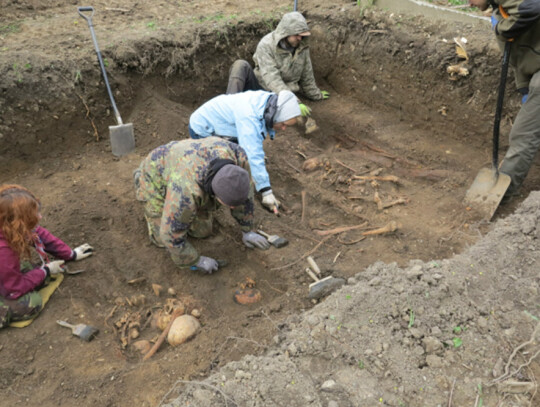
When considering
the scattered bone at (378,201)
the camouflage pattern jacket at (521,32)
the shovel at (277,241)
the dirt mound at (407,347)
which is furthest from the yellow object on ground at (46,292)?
the camouflage pattern jacket at (521,32)

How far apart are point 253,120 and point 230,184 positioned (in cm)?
123

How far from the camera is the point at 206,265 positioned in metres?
3.56

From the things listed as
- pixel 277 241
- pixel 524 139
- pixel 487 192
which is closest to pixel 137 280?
pixel 277 241

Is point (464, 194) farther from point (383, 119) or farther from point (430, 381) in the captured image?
point (430, 381)

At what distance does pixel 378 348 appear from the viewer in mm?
2451

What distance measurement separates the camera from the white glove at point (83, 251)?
12.1 ft

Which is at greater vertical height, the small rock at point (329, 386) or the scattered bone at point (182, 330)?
the small rock at point (329, 386)

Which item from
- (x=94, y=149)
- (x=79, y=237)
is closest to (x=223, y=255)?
(x=79, y=237)

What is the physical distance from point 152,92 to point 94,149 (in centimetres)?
118

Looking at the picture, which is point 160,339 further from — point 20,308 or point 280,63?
point 280,63

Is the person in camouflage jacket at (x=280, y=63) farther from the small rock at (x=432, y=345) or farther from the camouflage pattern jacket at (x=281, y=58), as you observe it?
the small rock at (x=432, y=345)

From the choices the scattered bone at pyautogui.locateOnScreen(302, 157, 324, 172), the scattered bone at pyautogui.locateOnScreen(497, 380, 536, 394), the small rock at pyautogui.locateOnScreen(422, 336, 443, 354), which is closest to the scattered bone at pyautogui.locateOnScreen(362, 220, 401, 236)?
the scattered bone at pyautogui.locateOnScreen(302, 157, 324, 172)

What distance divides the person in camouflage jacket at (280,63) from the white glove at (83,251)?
2665mm

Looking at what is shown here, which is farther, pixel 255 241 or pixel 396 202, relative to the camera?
pixel 396 202
